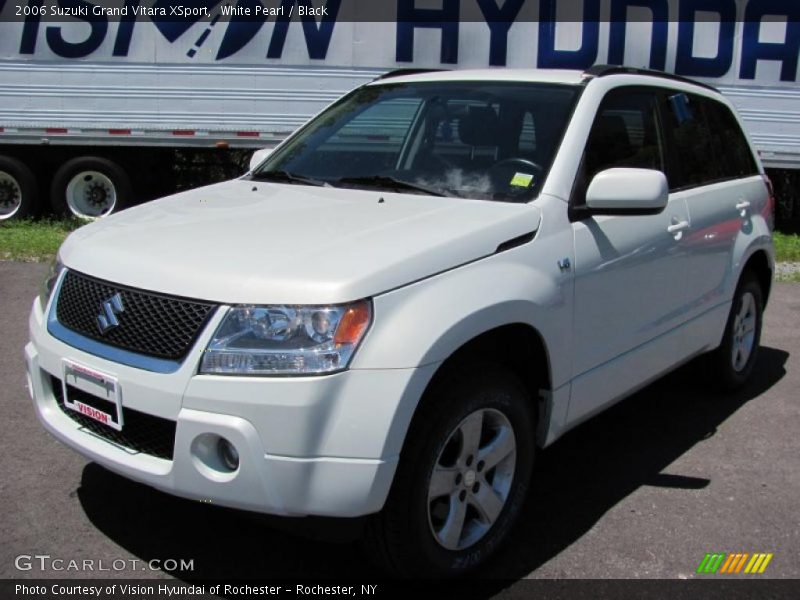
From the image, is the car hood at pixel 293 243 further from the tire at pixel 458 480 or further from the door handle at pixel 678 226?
the door handle at pixel 678 226

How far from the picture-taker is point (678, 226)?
415cm

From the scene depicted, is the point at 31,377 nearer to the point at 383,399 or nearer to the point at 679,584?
the point at 383,399

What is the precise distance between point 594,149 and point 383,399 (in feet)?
5.80

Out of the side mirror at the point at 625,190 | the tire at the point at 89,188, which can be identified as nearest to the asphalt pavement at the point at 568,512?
the side mirror at the point at 625,190

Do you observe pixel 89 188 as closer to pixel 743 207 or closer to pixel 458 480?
pixel 743 207

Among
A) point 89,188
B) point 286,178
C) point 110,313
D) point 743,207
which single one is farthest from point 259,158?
point 89,188

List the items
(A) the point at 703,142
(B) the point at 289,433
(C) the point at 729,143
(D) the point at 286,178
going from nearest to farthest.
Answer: (B) the point at 289,433
(D) the point at 286,178
(A) the point at 703,142
(C) the point at 729,143

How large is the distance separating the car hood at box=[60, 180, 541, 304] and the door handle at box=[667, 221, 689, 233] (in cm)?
102

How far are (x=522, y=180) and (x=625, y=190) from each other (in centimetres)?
42

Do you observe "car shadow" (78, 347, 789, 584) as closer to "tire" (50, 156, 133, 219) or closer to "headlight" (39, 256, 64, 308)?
"headlight" (39, 256, 64, 308)

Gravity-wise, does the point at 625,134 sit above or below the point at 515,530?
above

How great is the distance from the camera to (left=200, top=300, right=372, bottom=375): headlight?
104 inches

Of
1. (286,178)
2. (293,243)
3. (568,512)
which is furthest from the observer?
(286,178)

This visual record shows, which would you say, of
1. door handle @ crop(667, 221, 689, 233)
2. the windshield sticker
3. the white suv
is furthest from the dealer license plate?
door handle @ crop(667, 221, 689, 233)
